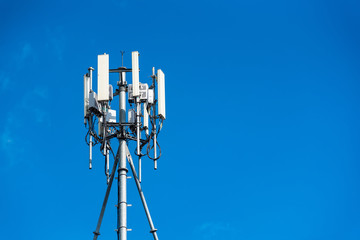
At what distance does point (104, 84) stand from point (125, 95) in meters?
2.09

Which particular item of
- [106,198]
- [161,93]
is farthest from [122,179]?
[161,93]

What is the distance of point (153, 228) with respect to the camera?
1592 inches

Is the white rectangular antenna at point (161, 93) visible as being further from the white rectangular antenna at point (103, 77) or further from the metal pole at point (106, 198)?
the metal pole at point (106, 198)

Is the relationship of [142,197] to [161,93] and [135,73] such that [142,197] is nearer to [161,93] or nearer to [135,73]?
[161,93]

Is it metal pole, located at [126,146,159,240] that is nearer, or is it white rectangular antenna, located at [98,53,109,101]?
metal pole, located at [126,146,159,240]

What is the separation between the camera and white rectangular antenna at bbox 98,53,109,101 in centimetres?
4150

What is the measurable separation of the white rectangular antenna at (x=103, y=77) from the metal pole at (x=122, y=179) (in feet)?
5.36

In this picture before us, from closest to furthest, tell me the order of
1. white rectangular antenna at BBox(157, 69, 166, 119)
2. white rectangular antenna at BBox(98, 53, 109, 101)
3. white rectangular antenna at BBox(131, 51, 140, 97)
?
white rectangular antenna at BBox(98, 53, 109, 101) → white rectangular antenna at BBox(131, 51, 140, 97) → white rectangular antenna at BBox(157, 69, 166, 119)

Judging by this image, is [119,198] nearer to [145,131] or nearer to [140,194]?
[140,194]

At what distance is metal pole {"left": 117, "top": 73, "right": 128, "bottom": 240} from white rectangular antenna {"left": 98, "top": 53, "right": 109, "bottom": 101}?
1634 mm

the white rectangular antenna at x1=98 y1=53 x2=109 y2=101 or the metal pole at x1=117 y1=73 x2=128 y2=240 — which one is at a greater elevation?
the white rectangular antenna at x1=98 y1=53 x2=109 y2=101

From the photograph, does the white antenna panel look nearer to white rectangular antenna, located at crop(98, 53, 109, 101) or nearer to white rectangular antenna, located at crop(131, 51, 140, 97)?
white rectangular antenna, located at crop(98, 53, 109, 101)

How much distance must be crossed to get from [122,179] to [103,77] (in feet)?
16.9

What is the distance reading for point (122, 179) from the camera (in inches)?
1620
